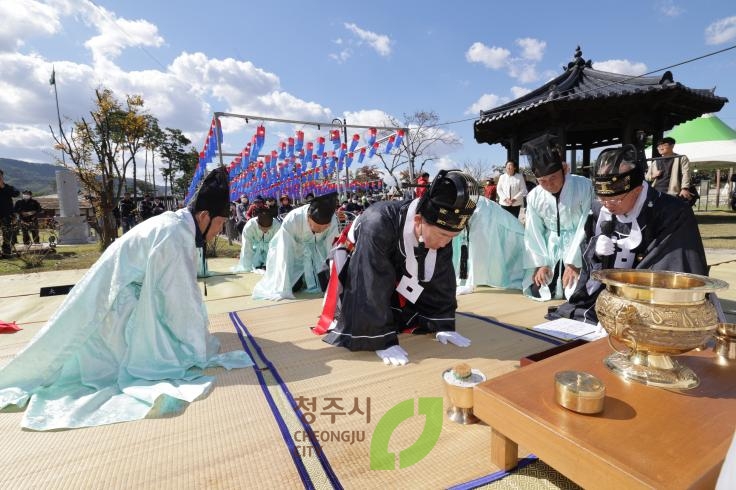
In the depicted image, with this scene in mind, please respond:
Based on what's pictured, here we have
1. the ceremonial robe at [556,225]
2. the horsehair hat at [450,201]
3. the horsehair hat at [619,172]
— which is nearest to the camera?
the horsehair hat at [450,201]

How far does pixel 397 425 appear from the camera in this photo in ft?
5.75

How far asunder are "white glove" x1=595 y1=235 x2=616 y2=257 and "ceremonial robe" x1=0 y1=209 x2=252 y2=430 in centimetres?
263

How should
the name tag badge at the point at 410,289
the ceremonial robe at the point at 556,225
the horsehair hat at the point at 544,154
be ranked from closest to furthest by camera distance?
the name tag badge at the point at 410,289 → the horsehair hat at the point at 544,154 → the ceremonial robe at the point at 556,225

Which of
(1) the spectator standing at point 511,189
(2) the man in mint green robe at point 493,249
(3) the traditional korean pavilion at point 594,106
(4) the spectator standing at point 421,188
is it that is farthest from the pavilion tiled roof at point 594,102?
(4) the spectator standing at point 421,188

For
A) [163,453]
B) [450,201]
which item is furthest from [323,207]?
[163,453]

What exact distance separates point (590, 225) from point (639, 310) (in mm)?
1970

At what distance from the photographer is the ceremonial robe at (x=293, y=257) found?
189 inches

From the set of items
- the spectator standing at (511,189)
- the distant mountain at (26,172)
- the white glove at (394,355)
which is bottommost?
the white glove at (394,355)

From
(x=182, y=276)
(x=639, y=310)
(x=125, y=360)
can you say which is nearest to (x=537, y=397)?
(x=639, y=310)

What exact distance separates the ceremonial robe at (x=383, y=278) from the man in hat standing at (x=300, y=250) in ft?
6.23

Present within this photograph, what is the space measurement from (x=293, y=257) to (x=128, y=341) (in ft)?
9.32

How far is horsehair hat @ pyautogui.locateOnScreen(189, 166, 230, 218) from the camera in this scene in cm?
262

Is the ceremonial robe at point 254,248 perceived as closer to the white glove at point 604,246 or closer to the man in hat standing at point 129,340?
the man in hat standing at point 129,340

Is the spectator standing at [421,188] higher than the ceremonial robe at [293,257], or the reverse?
the spectator standing at [421,188]
